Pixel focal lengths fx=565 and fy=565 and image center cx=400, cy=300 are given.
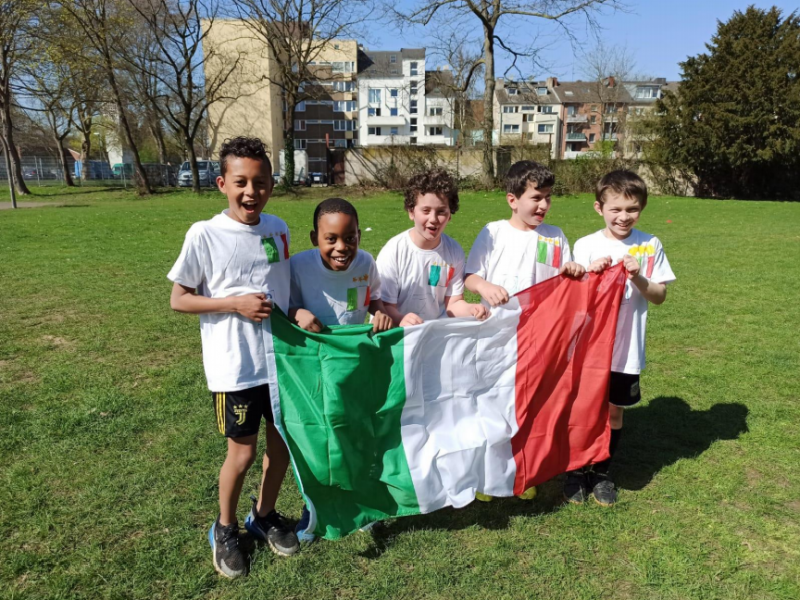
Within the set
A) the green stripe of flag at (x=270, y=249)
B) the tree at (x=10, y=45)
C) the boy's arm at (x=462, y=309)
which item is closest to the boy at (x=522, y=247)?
the boy's arm at (x=462, y=309)

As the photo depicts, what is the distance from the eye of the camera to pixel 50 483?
11.9 ft

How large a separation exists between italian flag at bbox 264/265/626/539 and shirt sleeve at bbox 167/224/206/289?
1.36 ft

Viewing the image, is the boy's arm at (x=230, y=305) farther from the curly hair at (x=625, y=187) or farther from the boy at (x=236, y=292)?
the curly hair at (x=625, y=187)

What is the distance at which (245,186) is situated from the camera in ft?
9.02

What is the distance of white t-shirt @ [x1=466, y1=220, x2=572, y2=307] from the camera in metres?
3.55

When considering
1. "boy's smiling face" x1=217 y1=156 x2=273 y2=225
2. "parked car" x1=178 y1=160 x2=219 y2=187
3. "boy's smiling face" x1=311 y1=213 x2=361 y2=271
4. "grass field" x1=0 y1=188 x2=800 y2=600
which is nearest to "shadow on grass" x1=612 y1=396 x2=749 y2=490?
"grass field" x1=0 y1=188 x2=800 y2=600

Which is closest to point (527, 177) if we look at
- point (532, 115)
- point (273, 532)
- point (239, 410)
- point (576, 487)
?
point (576, 487)

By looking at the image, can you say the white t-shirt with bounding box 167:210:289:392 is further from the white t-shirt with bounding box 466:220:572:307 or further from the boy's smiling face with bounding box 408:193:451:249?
the white t-shirt with bounding box 466:220:572:307

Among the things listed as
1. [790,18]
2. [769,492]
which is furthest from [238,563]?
[790,18]

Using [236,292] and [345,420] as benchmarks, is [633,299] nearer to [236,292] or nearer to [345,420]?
[345,420]

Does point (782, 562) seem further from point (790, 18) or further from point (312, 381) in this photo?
point (790, 18)

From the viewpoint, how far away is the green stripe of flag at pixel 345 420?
115 inches

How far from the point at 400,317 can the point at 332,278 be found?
530 mm

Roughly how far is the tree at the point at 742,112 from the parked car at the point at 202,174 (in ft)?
100
